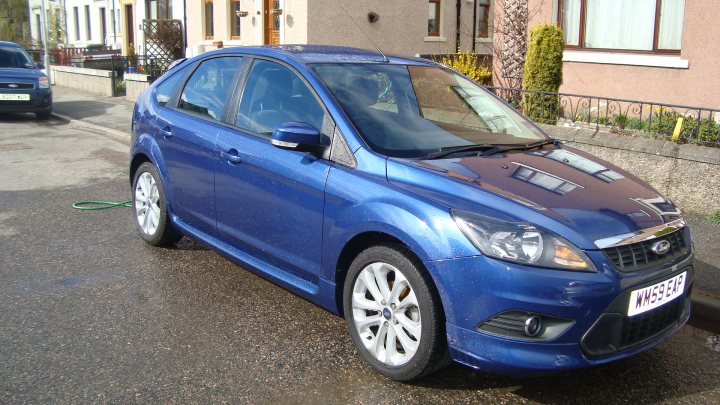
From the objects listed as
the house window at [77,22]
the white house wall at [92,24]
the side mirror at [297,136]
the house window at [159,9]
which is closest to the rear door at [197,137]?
the side mirror at [297,136]

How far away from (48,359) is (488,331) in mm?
2466

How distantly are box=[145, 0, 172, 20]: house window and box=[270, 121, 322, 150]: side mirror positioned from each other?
79.2 feet

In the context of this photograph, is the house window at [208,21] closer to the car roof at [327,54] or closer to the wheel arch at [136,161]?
the wheel arch at [136,161]

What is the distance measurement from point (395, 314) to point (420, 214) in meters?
0.57

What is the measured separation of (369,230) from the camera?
12.9 feet

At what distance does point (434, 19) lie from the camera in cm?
2217

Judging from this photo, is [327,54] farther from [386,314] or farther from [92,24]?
[92,24]

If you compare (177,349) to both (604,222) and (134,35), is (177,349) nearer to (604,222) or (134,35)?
(604,222)

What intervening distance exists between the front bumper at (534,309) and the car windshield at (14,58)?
16.4 m

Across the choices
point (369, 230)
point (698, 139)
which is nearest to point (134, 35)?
point (698, 139)

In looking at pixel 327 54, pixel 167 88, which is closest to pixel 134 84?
pixel 167 88

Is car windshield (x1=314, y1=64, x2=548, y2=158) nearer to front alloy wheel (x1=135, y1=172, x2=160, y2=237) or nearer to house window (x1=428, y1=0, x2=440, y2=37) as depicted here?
front alloy wheel (x1=135, y1=172, x2=160, y2=237)

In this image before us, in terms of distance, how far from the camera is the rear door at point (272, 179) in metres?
4.39

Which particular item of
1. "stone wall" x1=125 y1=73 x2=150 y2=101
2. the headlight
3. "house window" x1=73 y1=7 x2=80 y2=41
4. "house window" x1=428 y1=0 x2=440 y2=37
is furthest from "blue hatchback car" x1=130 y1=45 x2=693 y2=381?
"house window" x1=73 y1=7 x2=80 y2=41
